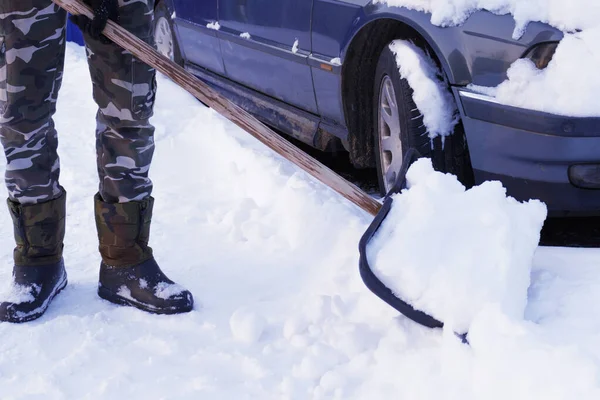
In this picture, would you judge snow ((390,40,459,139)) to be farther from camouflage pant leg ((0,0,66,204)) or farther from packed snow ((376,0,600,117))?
camouflage pant leg ((0,0,66,204))

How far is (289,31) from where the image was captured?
162 inches

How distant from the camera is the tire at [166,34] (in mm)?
5840

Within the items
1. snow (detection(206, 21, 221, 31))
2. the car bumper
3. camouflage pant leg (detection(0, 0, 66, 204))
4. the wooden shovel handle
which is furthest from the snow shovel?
snow (detection(206, 21, 221, 31))

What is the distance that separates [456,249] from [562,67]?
755 mm

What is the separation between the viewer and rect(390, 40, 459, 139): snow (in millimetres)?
3277

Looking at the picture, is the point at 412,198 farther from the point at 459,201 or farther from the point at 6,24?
the point at 6,24

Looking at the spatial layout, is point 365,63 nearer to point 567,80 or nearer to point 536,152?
point 536,152

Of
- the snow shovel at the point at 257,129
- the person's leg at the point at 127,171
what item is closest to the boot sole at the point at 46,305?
the person's leg at the point at 127,171

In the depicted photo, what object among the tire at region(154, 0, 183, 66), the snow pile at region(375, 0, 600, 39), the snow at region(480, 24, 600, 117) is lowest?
the tire at region(154, 0, 183, 66)

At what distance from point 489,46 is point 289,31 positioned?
1377 millimetres

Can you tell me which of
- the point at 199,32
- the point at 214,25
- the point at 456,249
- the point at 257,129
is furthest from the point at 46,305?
the point at 199,32

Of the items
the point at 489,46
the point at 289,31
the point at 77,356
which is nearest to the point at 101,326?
the point at 77,356

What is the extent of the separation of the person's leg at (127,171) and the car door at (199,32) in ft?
7.44

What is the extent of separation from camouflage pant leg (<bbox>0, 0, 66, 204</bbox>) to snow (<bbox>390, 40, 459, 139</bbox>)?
1344 mm
